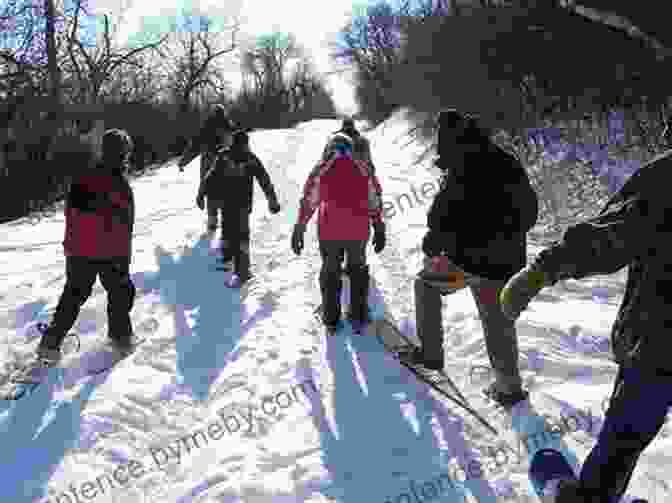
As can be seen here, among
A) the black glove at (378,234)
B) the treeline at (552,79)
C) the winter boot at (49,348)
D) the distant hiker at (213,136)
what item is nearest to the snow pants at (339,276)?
the black glove at (378,234)

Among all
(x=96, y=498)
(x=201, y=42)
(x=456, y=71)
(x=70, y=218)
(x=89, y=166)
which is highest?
(x=201, y=42)

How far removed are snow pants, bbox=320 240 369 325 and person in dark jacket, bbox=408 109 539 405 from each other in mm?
1243

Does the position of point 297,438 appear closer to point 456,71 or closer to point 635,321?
point 635,321

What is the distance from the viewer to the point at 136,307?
5828 millimetres

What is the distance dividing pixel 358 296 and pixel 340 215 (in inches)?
34.7

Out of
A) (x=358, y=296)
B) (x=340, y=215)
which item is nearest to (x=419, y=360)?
(x=358, y=296)

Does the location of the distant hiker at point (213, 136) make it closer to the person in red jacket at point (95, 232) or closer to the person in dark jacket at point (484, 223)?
the person in red jacket at point (95, 232)

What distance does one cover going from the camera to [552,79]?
10.5 meters

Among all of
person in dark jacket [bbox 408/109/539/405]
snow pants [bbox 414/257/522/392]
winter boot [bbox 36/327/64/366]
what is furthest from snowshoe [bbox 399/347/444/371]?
winter boot [bbox 36/327/64/366]

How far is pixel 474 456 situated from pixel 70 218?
3.42 m

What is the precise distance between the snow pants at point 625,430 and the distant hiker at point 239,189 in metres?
5.05

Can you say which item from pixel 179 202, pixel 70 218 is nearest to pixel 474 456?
pixel 70 218

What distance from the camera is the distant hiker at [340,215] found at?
4.55 m

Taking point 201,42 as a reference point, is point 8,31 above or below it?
below
